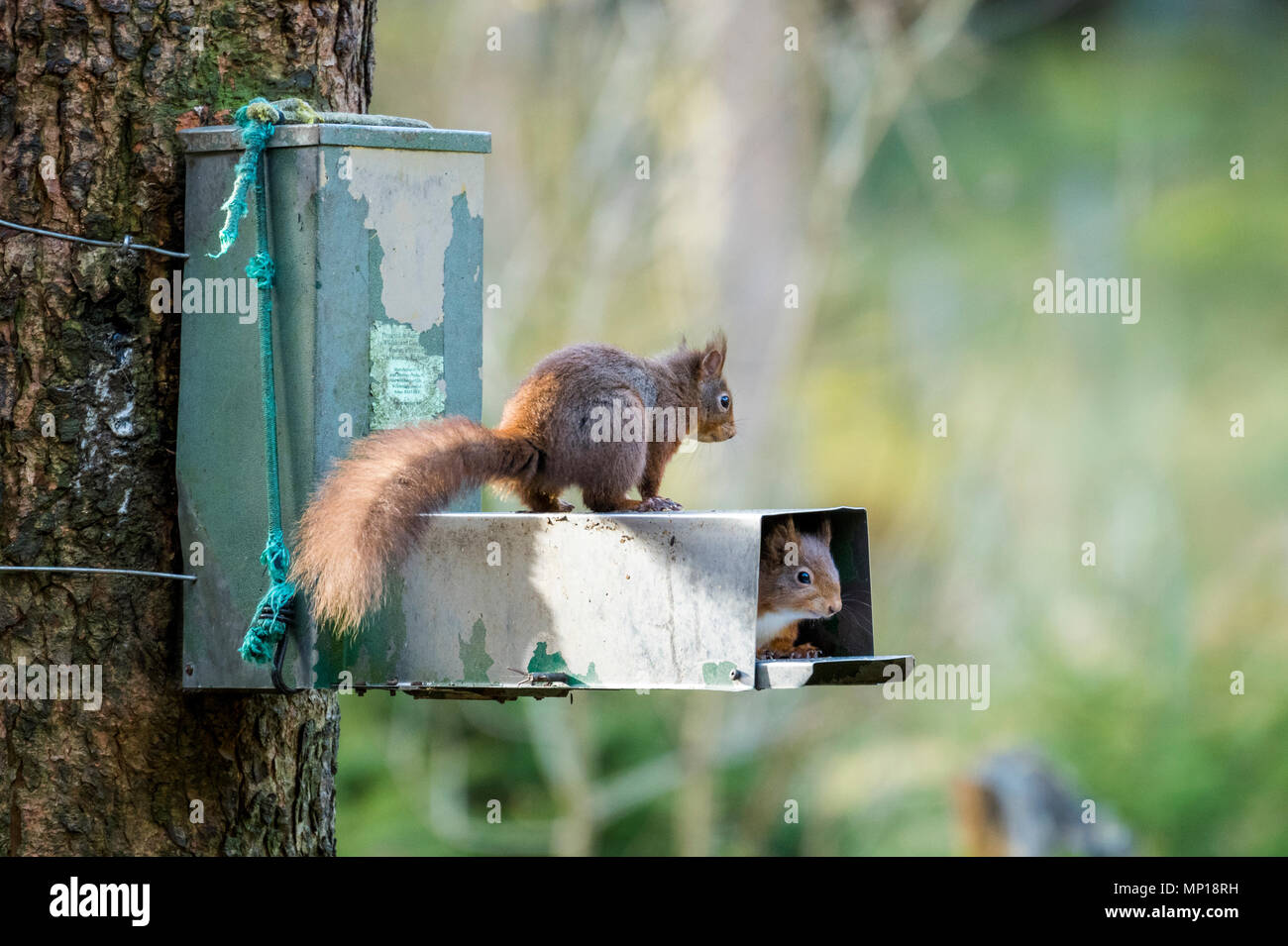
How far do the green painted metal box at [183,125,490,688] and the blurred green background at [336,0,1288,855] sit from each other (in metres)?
3.67

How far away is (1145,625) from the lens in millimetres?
7105

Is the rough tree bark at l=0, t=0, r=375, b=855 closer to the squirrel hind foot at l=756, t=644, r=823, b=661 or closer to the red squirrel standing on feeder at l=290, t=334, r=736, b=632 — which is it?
the red squirrel standing on feeder at l=290, t=334, r=736, b=632

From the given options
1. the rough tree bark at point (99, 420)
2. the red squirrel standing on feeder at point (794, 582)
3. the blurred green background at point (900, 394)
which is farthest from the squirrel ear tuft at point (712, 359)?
the blurred green background at point (900, 394)

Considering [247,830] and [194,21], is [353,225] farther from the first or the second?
[247,830]

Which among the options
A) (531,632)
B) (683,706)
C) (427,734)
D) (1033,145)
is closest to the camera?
(531,632)

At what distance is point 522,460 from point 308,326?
499mm

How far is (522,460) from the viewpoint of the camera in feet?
9.41

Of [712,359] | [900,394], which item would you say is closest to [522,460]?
[712,359]

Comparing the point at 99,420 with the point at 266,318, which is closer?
the point at 266,318

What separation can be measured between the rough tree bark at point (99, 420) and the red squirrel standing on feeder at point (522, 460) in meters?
0.41

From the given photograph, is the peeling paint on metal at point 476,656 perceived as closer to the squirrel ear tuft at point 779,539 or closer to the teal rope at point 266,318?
the teal rope at point 266,318

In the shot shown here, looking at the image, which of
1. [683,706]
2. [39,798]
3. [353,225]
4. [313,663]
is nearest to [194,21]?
[353,225]

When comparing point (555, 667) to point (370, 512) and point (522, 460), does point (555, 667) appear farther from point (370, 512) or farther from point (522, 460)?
point (522, 460)
